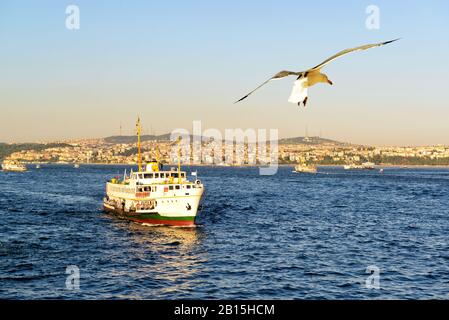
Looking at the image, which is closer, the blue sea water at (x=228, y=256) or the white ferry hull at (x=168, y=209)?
the blue sea water at (x=228, y=256)

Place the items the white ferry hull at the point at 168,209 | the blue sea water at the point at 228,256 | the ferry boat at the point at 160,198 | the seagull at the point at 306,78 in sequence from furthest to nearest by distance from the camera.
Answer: the ferry boat at the point at 160,198 → the white ferry hull at the point at 168,209 → the blue sea water at the point at 228,256 → the seagull at the point at 306,78

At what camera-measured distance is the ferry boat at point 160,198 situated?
42.5m

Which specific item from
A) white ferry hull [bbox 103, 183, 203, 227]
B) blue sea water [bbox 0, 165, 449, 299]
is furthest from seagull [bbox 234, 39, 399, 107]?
white ferry hull [bbox 103, 183, 203, 227]

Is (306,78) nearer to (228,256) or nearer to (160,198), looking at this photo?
(228,256)

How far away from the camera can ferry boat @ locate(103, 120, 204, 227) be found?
139ft

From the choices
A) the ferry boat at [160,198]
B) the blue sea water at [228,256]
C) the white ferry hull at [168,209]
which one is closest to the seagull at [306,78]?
the blue sea water at [228,256]

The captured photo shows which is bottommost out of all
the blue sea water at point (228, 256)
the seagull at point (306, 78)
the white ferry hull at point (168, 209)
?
the blue sea water at point (228, 256)

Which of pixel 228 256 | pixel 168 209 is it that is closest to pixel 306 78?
pixel 228 256

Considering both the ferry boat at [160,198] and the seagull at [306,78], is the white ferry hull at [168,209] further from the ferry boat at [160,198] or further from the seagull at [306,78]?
the seagull at [306,78]

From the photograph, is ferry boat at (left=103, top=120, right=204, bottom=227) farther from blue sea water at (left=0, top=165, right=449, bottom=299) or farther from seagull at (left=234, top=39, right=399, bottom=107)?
seagull at (left=234, top=39, right=399, bottom=107)
